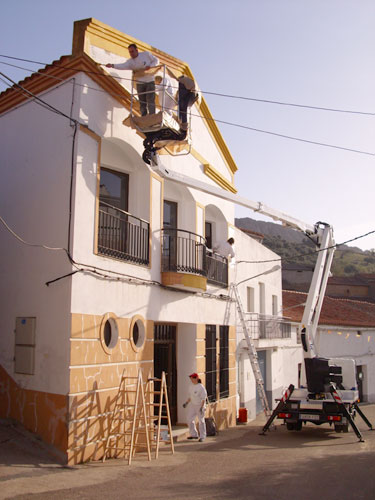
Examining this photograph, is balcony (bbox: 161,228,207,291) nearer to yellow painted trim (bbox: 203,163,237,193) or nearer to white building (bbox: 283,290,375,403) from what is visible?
yellow painted trim (bbox: 203,163,237,193)

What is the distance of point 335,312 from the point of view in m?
31.2

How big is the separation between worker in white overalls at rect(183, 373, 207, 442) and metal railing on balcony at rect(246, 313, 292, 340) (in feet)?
22.1

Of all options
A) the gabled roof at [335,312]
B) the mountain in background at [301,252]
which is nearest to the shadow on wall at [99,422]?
the gabled roof at [335,312]

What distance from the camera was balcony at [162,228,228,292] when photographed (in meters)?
13.1

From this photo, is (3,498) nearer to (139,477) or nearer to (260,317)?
(139,477)

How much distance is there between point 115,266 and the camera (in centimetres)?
1109

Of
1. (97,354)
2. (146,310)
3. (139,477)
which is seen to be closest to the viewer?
(139,477)

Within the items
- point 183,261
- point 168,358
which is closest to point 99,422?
point 168,358

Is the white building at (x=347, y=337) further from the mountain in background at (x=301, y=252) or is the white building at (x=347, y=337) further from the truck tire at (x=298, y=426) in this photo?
the mountain in background at (x=301, y=252)

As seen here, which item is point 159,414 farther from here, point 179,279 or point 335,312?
point 335,312

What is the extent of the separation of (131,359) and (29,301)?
2588mm

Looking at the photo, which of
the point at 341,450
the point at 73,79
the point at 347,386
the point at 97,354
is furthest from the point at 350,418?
the point at 73,79

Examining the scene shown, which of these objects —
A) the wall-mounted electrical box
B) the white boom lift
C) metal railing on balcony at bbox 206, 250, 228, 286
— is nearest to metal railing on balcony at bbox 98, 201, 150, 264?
the white boom lift

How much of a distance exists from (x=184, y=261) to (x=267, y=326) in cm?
915
